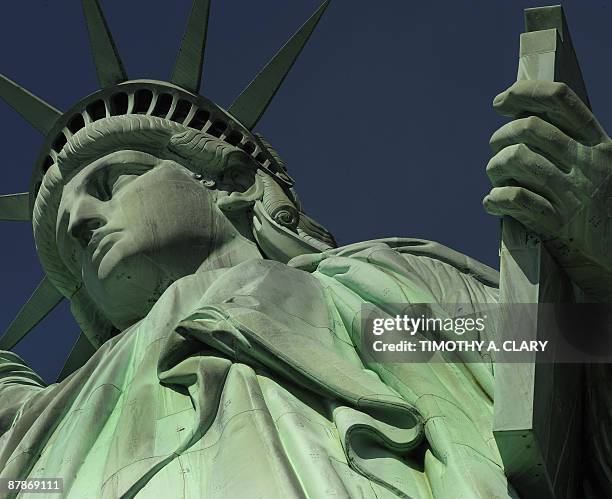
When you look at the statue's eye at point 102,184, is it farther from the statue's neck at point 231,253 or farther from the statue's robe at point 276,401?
the statue's robe at point 276,401

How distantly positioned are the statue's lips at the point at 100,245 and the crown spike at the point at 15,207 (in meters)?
1.66

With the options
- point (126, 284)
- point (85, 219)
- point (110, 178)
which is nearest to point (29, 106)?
point (110, 178)

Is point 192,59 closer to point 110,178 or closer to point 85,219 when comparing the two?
point 110,178

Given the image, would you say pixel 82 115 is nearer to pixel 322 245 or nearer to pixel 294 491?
pixel 322 245

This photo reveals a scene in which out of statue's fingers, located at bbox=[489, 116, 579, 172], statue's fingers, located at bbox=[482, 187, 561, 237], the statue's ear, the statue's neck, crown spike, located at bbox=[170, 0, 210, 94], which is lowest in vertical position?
the statue's neck

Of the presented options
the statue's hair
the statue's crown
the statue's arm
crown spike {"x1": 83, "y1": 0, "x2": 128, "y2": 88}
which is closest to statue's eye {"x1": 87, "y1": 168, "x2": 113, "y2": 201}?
the statue's hair

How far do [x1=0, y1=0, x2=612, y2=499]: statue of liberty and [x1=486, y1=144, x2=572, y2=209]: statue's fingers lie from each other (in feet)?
0.04

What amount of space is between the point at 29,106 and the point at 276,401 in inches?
178

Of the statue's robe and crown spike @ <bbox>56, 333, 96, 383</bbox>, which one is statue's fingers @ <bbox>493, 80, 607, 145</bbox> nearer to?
the statue's robe

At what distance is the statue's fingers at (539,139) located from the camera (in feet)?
36.4

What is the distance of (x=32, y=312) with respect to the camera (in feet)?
51.4

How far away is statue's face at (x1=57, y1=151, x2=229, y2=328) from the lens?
14.0m

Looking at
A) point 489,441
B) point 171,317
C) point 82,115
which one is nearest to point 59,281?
point 82,115

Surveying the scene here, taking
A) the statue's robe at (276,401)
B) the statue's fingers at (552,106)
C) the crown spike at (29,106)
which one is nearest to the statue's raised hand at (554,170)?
the statue's fingers at (552,106)
